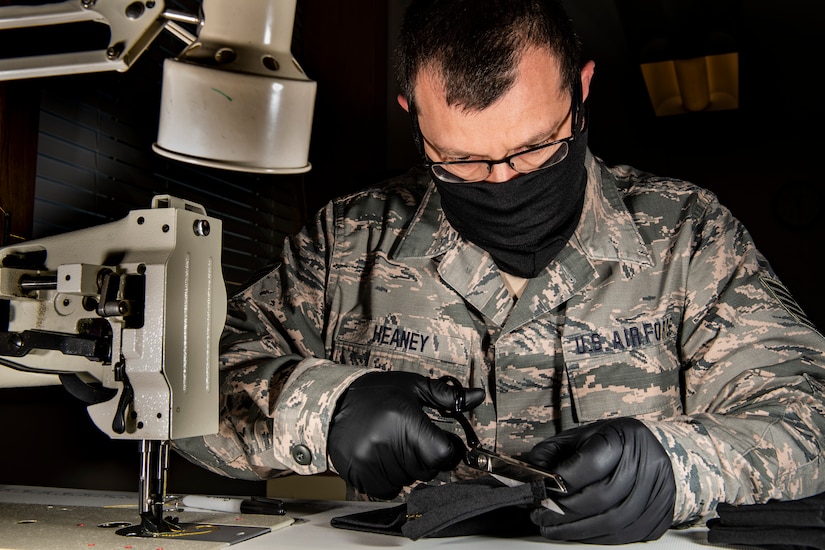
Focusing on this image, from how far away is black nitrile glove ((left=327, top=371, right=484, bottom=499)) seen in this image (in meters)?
1.12

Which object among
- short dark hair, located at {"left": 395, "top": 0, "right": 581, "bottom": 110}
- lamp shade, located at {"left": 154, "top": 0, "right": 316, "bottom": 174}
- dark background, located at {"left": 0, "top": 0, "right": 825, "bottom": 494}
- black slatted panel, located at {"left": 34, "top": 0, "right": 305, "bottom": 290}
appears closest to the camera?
lamp shade, located at {"left": 154, "top": 0, "right": 316, "bottom": 174}

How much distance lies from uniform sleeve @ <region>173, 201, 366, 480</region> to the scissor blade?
0.24m

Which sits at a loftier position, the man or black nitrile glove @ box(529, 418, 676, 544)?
the man

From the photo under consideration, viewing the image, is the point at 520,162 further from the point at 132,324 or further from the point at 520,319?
the point at 132,324

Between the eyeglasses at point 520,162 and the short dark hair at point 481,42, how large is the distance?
97mm

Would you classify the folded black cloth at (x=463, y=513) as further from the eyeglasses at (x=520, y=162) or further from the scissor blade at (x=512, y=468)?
the eyeglasses at (x=520, y=162)

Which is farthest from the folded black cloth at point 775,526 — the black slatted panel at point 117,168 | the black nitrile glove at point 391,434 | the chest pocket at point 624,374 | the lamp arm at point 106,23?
the black slatted panel at point 117,168

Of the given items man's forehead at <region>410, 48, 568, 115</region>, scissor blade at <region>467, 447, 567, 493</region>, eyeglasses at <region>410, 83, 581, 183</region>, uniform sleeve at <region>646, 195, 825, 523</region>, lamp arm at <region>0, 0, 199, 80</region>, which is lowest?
scissor blade at <region>467, 447, 567, 493</region>

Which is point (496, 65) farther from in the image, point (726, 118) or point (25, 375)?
point (726, 118)

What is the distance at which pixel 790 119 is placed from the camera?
5.16 meters

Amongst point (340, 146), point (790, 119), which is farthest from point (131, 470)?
point (790, 119)

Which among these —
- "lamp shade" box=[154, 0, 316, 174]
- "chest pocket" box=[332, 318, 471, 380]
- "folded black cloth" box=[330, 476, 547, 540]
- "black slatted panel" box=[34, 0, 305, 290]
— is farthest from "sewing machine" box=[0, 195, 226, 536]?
"black slatted panel" box=[34, 0, 305, 290]

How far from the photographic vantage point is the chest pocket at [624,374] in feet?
5.22

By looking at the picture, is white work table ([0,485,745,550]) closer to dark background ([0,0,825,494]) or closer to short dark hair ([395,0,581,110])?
dark background ([0,0,825,494])
